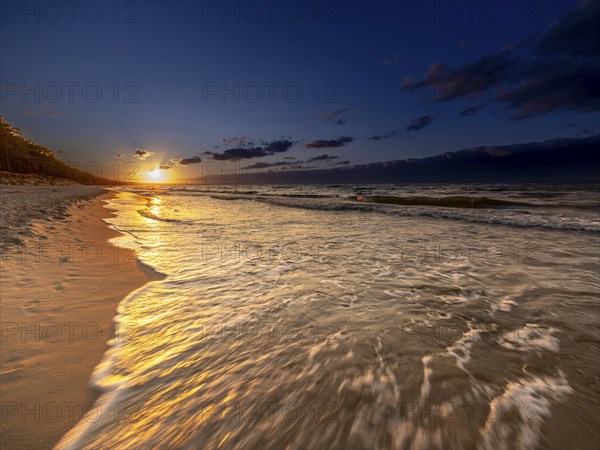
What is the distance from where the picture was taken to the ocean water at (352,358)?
2.19 metres

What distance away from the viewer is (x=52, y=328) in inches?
137

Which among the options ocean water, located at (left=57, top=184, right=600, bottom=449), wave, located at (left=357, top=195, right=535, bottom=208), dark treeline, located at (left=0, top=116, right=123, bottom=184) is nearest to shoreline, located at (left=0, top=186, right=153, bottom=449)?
ocean water, located at (left=57, top=184, right=600, bottom=449)

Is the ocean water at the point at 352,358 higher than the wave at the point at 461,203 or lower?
higher

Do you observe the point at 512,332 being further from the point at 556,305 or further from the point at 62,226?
the point at 62,226

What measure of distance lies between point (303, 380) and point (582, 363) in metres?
3.29

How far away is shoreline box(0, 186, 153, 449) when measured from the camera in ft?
7.36

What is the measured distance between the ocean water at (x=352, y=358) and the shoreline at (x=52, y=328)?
20 cm

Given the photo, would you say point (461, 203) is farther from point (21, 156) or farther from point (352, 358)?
point (21, 156)

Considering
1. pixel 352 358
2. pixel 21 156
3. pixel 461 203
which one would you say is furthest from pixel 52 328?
pixel 21 156

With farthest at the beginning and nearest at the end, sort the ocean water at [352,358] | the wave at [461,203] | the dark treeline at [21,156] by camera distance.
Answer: the dark treeline at [21,156]
the wave at [461,203]
the ocean water at [352,358]

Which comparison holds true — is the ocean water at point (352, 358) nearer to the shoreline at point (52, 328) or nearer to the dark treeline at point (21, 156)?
the shoreline at point (52, 328)

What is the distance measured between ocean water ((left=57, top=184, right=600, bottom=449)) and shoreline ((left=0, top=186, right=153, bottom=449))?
20 centimetres

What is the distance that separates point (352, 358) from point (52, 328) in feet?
12.9

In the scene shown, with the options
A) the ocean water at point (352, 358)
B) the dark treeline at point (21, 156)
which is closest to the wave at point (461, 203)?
the ocean water at point (352, 358)
